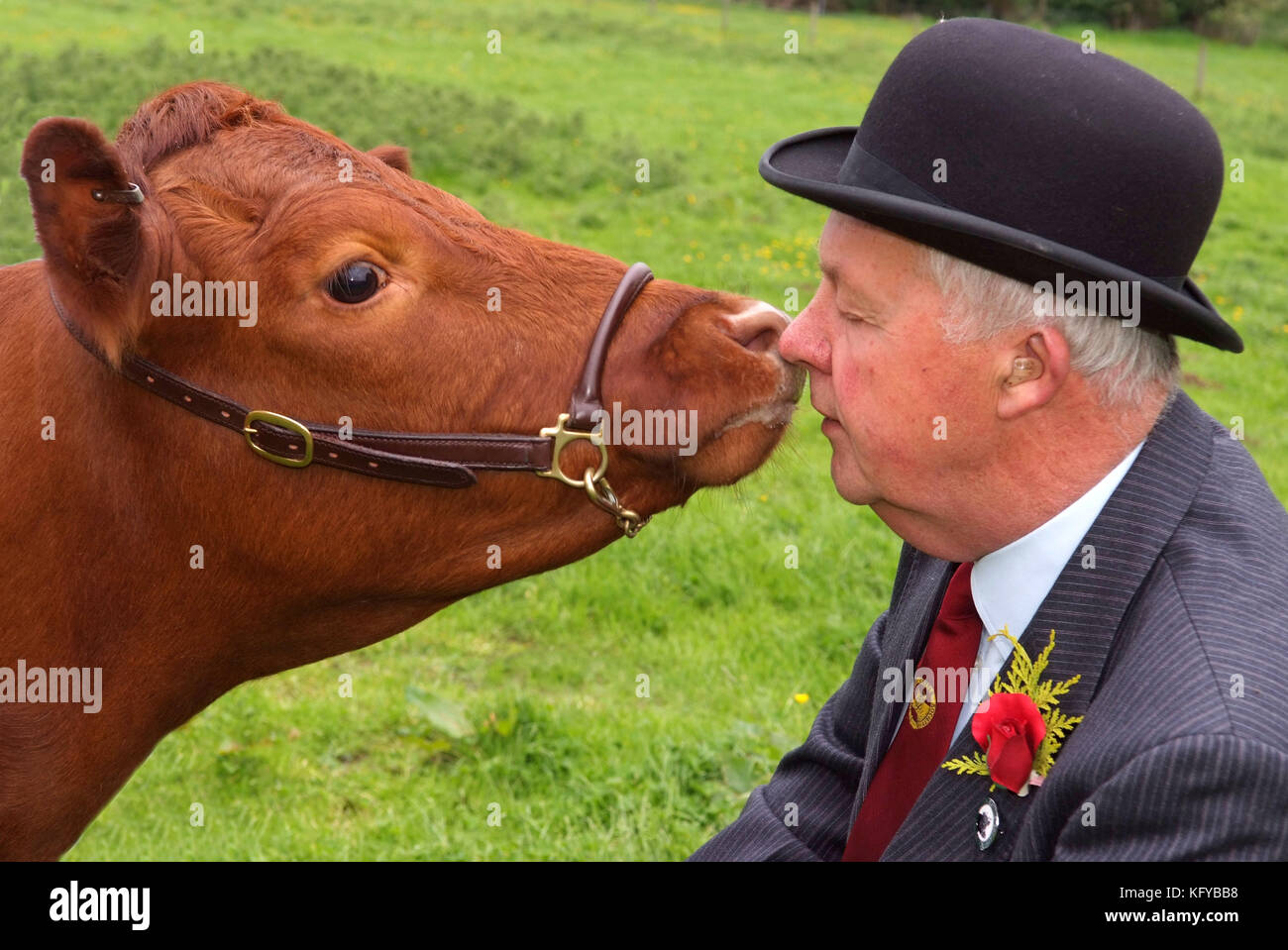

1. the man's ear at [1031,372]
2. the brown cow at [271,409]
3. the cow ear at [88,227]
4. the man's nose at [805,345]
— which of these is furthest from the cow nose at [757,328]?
the cow ear at [88,227]

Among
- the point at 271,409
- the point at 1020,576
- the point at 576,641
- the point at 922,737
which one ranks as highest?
the point at 271,409

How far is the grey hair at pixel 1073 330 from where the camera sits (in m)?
2.08

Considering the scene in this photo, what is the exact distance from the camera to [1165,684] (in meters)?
1.92

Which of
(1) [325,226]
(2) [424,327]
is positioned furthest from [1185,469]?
(1) [325,226]

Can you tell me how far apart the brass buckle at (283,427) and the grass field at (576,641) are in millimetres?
444

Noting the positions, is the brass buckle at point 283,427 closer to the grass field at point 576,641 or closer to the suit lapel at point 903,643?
the grass field at point 576,641

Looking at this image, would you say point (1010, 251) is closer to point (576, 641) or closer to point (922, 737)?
point (922, 737)

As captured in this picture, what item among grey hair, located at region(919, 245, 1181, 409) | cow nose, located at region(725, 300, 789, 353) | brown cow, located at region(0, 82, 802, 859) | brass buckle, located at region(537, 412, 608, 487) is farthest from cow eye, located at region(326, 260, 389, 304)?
grey hair, located at region(919, 245, 1181, 409)

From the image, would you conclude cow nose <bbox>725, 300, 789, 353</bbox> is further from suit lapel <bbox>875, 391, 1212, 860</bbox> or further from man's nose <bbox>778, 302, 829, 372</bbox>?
suit lapel <bbox>875, 391, 1212, 860</bbox>

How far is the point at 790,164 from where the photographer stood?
2.63 meters

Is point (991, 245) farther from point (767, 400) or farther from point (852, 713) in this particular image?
point (852, 713)

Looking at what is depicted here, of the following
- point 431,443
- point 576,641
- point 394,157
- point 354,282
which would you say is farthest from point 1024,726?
point 576,641

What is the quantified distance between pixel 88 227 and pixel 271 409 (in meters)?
0.47

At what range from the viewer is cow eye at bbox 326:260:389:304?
7.96 feet
